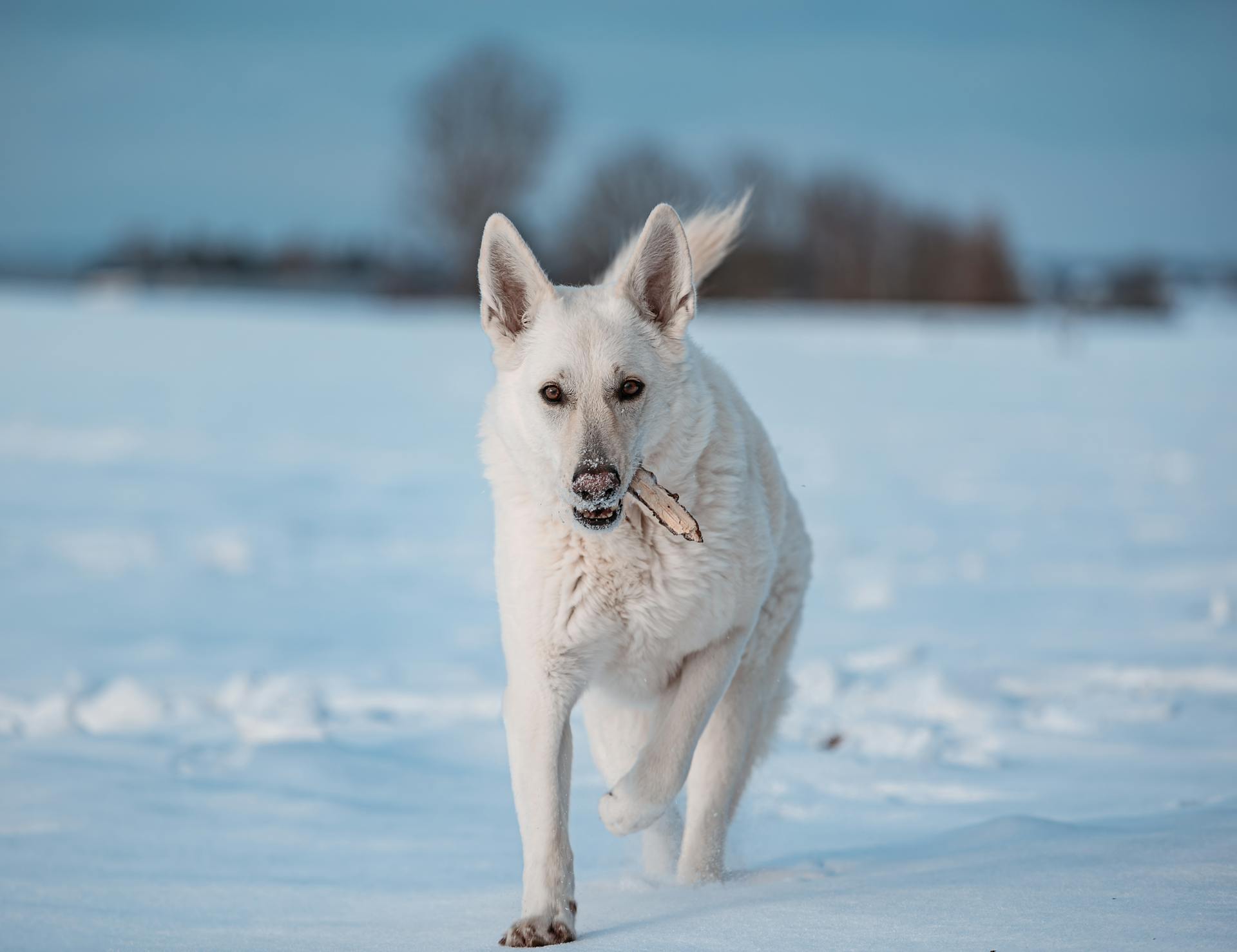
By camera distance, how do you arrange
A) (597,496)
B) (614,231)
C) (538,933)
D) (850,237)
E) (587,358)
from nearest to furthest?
1. (538,933)
2. (597,496)
3. (587,358)
4. (614,231)
5. (850,237)

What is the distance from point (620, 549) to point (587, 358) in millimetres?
511

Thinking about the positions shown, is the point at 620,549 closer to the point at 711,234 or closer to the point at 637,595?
the point at 637,595

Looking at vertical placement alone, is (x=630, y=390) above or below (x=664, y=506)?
above

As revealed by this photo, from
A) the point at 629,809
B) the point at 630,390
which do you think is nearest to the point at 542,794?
the point at 629,809

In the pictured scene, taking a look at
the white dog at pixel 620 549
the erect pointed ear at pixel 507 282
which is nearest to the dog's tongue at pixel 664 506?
the white dog at pixel 620 549

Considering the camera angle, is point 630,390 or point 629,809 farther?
point 630,390

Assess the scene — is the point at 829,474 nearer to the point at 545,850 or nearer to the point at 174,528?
the point at 174,528

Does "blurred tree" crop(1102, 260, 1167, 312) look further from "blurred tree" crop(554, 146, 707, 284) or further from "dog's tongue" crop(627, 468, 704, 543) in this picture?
"dog's tongue" crop(627, 468, 704, 543)

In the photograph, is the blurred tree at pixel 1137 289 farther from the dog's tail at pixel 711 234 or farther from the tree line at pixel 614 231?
the dog's tail at pixel 711 234

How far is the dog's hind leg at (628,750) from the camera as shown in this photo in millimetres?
3855

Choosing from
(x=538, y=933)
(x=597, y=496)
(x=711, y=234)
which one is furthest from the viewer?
(x=711, y=234)

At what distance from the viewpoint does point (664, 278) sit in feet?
11.8

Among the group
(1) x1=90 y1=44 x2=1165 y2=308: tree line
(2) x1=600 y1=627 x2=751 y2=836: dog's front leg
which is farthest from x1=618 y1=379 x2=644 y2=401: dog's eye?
(1) x1=90 y1=44 x2=1165 y2=308: tree line

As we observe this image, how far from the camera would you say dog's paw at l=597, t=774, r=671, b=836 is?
324 centimetres
